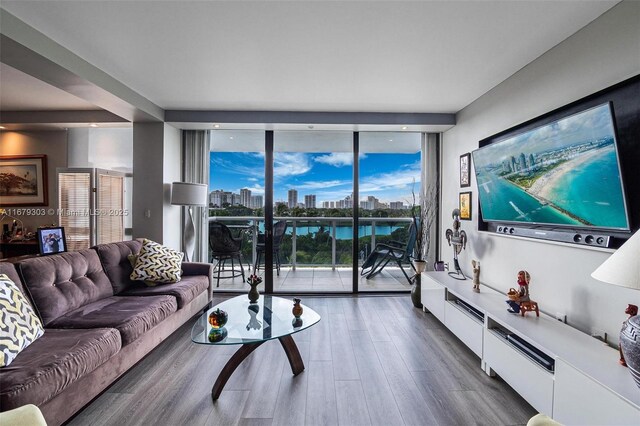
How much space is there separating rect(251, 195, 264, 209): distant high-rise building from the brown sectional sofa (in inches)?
59.9

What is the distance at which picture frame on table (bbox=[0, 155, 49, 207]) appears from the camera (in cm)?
451

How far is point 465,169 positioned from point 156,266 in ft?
12.0

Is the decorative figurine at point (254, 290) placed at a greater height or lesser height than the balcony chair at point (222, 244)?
lesser

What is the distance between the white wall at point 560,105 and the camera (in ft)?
5.90

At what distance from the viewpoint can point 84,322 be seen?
2.13 metres

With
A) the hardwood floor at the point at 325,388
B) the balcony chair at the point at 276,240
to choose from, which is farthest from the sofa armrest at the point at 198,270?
the balcony chair at the point at 276,240

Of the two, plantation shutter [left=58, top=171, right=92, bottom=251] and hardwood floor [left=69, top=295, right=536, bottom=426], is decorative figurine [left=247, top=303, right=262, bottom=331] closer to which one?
hardwood floor [left=69, top=295, right=536, bottom=426]

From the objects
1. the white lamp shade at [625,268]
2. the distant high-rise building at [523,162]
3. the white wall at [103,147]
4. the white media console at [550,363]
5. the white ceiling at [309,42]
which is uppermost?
the white ceiling at [309,42]

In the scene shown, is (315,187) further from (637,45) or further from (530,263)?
(637,45)

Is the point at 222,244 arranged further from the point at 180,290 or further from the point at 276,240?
the point at 180,290

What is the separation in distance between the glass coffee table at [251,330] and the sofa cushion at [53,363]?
0.53 meters

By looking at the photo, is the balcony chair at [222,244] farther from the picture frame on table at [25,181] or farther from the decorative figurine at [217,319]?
the picture frame on table at [25,181]

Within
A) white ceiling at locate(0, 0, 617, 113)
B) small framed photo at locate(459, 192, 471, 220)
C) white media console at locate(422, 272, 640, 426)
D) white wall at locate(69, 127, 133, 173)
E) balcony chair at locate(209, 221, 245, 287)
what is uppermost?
white ceiling at locate(0, 0, 617, 113)

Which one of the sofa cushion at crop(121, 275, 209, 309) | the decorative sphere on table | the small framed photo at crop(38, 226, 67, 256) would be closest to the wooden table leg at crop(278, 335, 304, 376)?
the decorative sphere on table
